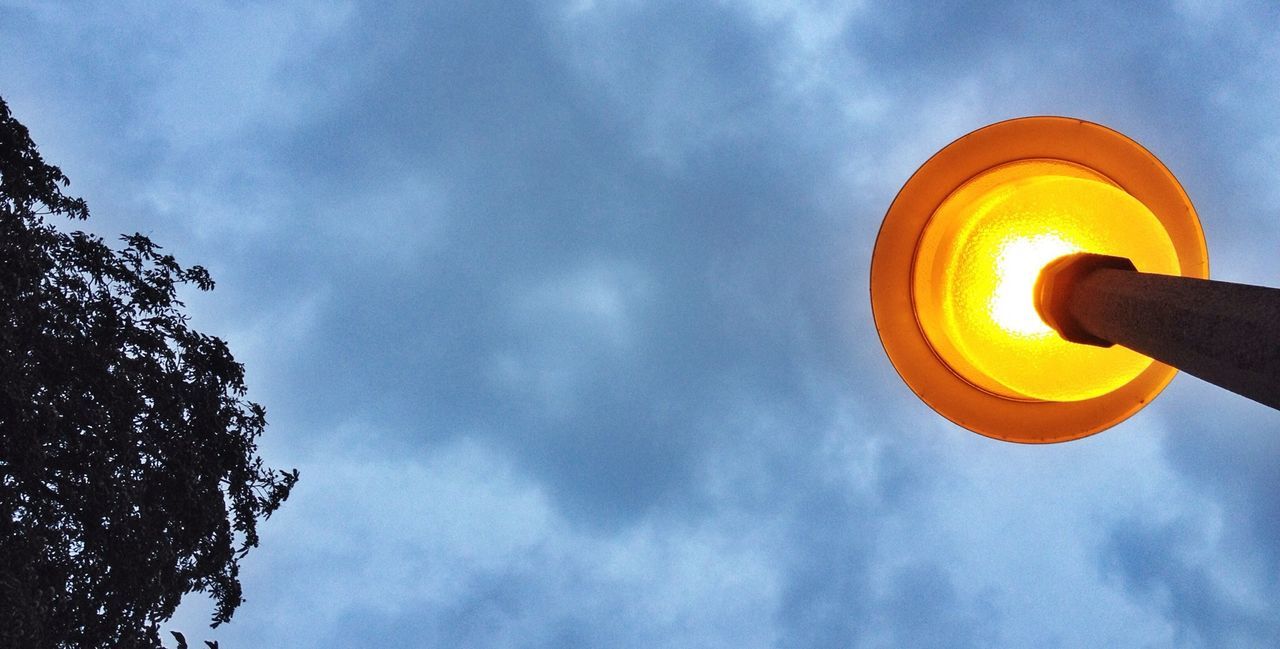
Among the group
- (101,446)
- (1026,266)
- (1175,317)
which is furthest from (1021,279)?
(101,446)

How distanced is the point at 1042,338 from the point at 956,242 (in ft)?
1.79

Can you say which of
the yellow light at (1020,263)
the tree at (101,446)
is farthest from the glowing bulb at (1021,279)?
the tree at (101,446)

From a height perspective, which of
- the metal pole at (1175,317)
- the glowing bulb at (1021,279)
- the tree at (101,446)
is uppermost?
the tree at (101,446)

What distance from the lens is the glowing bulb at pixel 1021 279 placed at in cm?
335

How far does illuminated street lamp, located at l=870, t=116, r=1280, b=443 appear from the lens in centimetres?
330

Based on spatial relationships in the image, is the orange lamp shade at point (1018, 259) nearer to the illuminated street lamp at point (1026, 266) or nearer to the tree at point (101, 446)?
the illuminated street lamp at point (1026, 266)

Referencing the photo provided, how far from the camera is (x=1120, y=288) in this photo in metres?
2.65

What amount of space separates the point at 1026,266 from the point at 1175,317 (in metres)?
1.16

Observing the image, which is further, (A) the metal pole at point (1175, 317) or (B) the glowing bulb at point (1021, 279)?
(B) the glowing bulb at point (1021, 279)

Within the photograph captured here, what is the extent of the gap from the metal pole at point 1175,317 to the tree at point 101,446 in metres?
8.01

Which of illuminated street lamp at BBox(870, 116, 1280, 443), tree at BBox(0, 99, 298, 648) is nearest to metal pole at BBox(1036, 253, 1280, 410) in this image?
illuminated street lamp at BBox(870, 116, 1280, 443)

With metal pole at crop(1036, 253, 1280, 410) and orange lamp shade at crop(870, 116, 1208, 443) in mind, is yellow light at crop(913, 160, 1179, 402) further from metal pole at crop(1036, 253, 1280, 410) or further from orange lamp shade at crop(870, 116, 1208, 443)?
metal pole at crop(1036, 253, 1280, 410)

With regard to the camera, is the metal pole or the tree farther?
the tree

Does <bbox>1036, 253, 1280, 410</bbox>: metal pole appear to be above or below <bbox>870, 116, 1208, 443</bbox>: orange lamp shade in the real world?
below
